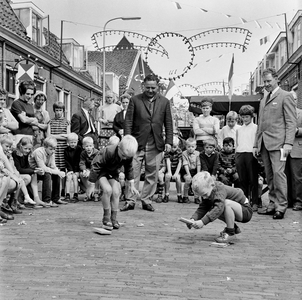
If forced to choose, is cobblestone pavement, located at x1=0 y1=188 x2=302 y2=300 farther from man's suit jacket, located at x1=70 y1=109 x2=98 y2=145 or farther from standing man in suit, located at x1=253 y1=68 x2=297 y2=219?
man's suit jacket, located at x1=70 y1=109 x2=98 y2=145

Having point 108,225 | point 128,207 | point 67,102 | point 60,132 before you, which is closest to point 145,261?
point 108,225

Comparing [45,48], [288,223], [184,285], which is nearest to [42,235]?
[184,285]

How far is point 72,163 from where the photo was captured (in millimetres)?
8391

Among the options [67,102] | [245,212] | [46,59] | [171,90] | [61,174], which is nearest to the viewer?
[245,212]

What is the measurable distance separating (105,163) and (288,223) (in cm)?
256

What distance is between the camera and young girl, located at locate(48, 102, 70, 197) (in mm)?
8461

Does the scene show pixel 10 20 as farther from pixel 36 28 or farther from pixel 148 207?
pixel 148 207

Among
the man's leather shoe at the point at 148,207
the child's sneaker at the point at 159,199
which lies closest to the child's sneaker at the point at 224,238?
the man's leather shoe at the point at 148,207

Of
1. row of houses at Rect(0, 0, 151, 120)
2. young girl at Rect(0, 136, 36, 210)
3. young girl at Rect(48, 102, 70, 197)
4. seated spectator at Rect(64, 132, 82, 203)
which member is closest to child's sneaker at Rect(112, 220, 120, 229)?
young girl at Rect(0, 136, 36, 210)

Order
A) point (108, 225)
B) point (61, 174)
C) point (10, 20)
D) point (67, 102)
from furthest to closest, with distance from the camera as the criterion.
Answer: point (67, 102)
point (10, 20)
point (61, 174)
point (108, 225)

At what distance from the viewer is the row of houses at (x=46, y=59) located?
16.7 meters

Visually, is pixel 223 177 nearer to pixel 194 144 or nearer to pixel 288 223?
pixel 194 144

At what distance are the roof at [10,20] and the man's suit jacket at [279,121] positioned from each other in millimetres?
12393

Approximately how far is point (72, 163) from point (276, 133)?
363 cm
